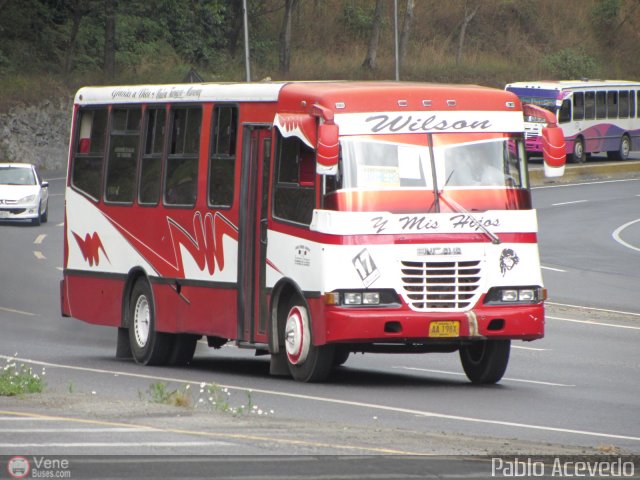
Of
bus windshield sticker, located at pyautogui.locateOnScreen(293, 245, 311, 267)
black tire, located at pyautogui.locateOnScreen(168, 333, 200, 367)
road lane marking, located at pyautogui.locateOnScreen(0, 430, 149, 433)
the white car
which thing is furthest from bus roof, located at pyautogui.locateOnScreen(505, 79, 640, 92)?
road lane marking, located at pyautogui.locateOnScreen(0, 430, 149, 433)

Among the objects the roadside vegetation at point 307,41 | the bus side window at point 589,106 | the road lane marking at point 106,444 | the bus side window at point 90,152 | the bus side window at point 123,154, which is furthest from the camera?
the roadside vegetation at point 307,41

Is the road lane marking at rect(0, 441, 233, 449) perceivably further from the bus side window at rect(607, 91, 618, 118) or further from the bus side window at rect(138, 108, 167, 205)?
the bus side window at rect(607, 91, 618, 118)

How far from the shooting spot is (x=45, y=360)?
18328 mm

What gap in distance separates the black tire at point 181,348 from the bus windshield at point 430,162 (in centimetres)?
409

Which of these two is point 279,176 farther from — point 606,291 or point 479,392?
point 606,291

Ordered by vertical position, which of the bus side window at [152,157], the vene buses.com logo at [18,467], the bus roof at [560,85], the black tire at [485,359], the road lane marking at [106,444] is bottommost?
the vene buses.com logo at [18,467]

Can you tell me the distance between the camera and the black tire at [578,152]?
59456 millimetres

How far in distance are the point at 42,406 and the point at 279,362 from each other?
4.30 m

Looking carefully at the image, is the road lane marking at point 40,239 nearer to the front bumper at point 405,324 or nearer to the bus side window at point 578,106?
the front bumper at point 405,324

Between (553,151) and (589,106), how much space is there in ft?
150

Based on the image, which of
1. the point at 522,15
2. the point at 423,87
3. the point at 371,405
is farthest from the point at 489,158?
the point at 522,15

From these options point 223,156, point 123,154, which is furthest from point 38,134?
point 223,156

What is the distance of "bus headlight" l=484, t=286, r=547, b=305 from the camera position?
14.9m

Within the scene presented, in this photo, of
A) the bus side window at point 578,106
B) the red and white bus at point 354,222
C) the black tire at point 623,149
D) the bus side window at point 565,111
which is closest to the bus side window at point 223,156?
the red and white bus at point 354,222
